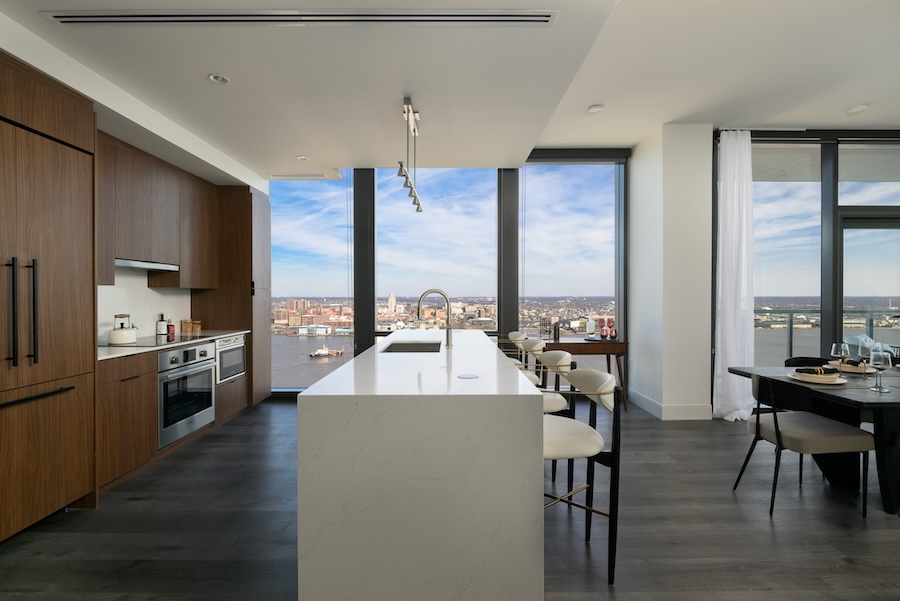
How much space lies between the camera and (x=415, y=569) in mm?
1812

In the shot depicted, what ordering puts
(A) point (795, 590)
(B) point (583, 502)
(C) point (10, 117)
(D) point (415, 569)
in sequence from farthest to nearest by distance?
1. (B) point (583, 502)
2. (C) point (10, 117)
3. (A) point (795, 590)
4. (D) point (415, 569)

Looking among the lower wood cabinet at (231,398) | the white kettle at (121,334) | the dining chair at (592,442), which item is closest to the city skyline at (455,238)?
the lower wood cabinet at (231,398)

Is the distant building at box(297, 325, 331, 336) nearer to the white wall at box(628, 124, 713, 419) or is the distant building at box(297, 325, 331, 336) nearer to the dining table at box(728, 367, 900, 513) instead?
the white wall at box(628, 124, 713, 419)

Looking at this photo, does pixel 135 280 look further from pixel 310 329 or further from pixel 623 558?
pixel 623 558

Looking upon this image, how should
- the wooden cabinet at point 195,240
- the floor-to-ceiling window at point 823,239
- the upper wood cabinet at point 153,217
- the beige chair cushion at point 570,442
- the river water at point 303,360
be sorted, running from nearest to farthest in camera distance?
the beige chair cushion at point 570,442 < the upper wood cabinet at point 153,217 < the wooden cabinet at point 195,240 < the floor-to-ceiling window at point 823,239 < the river water at point 303,360

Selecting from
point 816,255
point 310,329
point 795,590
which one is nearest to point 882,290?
point 816,255

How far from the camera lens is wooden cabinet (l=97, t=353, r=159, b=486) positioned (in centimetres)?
305

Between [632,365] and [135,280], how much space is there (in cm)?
534

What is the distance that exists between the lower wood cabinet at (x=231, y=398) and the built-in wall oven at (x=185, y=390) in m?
0.14

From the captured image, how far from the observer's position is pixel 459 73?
2973 mm

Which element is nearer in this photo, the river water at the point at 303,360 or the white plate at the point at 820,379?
the white plate at the point at 820,379

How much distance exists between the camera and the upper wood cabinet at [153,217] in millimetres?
3486

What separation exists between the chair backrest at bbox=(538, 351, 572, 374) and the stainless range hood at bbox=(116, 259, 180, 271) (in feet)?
10.9

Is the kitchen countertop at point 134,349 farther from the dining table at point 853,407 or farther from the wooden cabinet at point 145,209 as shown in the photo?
the dining table at point 853,407
